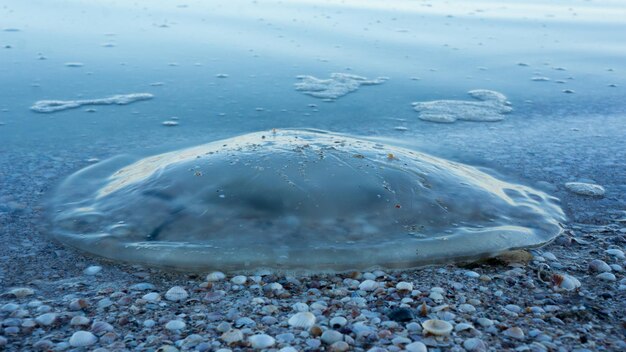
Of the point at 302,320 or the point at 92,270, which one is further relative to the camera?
the point at 92,270

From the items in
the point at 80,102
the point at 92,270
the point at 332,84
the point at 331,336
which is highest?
the point at 332,84

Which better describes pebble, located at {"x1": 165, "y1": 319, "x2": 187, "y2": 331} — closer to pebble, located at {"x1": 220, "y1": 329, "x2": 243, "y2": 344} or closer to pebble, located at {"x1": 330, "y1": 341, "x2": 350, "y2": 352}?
pebble, located at {"x1": 220, "y1": 329, "x2": 243, "y2": 344}

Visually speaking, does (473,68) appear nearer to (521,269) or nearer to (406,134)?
(406,134)

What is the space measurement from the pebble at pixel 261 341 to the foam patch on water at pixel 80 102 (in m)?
4.63

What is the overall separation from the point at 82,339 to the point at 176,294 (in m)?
0.57

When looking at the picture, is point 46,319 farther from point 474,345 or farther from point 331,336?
point 474,345

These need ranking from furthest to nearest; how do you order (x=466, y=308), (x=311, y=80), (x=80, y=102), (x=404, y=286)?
(x=311, y=80), (x=80, y=102), (x=404, y=286), (x=466, y=308)

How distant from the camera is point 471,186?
4.25m

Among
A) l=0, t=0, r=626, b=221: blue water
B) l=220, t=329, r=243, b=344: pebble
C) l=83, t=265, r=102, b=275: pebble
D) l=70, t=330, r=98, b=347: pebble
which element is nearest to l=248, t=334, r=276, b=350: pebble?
l=220, t=329, r=243, b=344: pebble

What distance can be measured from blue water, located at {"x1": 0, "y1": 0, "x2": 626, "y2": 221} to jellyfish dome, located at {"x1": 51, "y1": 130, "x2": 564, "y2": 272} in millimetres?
754

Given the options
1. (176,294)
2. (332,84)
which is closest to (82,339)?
(176,294)

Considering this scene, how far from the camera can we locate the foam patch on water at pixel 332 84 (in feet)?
23.1

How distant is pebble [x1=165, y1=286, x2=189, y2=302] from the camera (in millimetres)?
2934

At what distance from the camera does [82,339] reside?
8.16 feet
